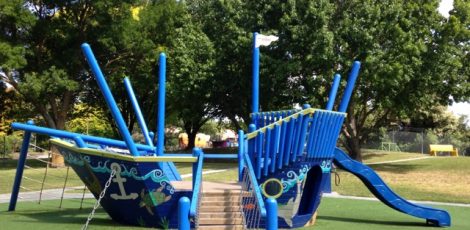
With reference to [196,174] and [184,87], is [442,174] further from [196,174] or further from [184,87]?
[196,174]

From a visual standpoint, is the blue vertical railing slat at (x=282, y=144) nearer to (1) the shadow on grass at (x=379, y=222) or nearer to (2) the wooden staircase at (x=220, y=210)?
(2) the wooden staircase at (x=220, y=210)

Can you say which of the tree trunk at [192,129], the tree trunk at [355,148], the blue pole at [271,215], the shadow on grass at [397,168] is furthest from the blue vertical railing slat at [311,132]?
the tree trunk at [192,129]

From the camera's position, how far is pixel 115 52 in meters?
33.5

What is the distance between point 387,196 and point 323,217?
1.76m

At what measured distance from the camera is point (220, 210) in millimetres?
10602

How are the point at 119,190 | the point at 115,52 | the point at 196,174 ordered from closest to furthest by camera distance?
the point at 196,174, the point at 119,190, the point at 115,52

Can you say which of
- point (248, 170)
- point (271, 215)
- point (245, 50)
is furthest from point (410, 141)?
point (271, 215)

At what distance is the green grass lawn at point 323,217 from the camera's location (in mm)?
12133

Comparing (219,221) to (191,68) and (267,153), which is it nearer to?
(267,153)

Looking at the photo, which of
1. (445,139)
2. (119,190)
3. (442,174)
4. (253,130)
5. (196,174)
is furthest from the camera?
(445,139)

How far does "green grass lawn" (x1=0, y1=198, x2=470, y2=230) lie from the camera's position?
39.8ft

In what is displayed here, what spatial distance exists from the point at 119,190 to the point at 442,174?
19.5m

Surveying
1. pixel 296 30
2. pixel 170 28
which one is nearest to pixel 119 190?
pixel 296 30

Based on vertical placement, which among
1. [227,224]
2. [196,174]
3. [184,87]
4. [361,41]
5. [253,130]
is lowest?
[227,224]
